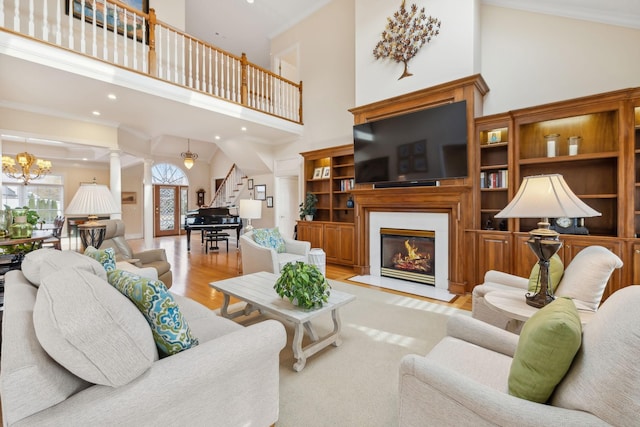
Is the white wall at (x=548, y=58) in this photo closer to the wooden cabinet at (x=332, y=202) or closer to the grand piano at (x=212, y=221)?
the wooden cabinet at (x=332, y=202)

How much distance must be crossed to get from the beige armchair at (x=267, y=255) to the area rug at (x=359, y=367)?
99 centimetres

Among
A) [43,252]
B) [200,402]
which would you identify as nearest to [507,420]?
[200,402]

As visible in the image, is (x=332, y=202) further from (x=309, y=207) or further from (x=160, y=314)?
(x=160, y=314)

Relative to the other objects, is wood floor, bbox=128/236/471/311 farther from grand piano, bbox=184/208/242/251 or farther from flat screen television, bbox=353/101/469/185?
flat screen television, bbox=353/101/469/185

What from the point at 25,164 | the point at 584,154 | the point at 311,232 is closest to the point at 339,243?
the point at 311,232

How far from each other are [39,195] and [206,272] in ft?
26.5

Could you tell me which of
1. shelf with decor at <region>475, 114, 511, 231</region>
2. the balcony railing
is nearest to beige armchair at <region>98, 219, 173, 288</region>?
the balcony railing

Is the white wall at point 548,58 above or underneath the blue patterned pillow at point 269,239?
above

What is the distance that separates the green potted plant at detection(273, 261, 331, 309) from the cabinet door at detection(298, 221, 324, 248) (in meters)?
3.42

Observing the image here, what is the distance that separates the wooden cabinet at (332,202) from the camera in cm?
525

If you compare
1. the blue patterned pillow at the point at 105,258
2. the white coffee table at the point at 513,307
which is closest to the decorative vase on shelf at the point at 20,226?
the blue patterned pillow at the point at 105,258

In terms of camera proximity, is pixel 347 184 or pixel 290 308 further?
pixel 347 184

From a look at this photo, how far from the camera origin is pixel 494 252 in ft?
11.6

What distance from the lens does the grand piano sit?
7312mm
